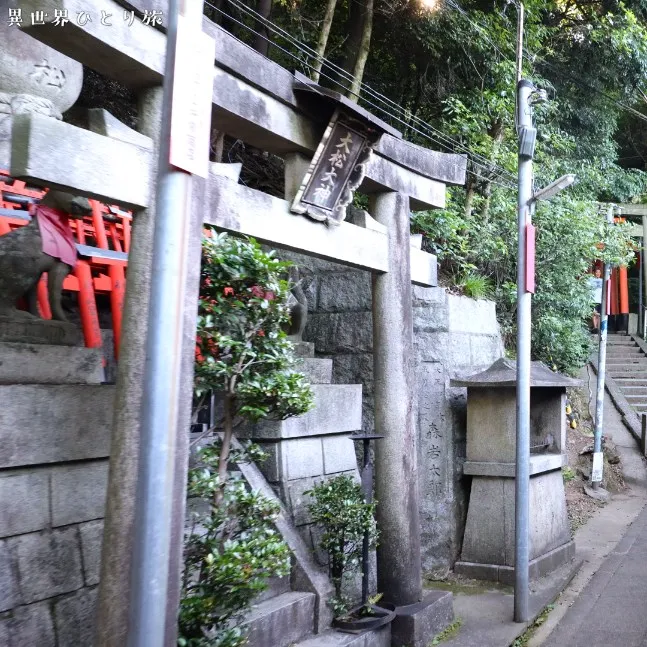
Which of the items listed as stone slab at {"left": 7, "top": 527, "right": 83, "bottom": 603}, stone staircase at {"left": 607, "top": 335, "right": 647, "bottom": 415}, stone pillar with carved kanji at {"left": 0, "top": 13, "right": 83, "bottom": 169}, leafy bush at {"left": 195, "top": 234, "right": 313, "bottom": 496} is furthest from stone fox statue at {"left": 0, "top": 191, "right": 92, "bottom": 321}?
stone staircase at {"left": 607, "top": 335, "right": 647, "bottom": 415}

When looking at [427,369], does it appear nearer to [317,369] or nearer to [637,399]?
[317,369]

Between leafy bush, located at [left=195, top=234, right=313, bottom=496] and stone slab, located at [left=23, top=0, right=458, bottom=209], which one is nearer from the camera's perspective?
stone slab, located at [left=23, top=0, right=458, bottom=209]

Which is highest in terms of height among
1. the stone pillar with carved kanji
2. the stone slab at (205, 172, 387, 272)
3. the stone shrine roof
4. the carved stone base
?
the stone pillar with carved kanji

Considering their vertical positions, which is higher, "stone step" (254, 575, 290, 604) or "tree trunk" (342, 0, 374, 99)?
"tree trunk" (342, 0, 374, 99)

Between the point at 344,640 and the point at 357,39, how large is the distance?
10.3 m

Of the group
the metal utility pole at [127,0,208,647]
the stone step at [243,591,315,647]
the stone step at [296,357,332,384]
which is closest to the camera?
the metal utility pole at [127,0,208,647]

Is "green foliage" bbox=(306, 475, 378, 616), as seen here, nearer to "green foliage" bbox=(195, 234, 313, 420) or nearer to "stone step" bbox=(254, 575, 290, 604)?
"stone step" bbox=(254, 575, 290, 604)

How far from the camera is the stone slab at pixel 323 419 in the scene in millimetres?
5891

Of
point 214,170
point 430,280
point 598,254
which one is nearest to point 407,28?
point 598,254

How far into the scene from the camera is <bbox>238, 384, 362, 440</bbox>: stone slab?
5.89 meters

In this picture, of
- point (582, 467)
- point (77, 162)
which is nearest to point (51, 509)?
point (77, 162)

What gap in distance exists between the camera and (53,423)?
409 cm

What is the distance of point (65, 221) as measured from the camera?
4.81 m

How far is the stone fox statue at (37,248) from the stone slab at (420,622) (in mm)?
4113
